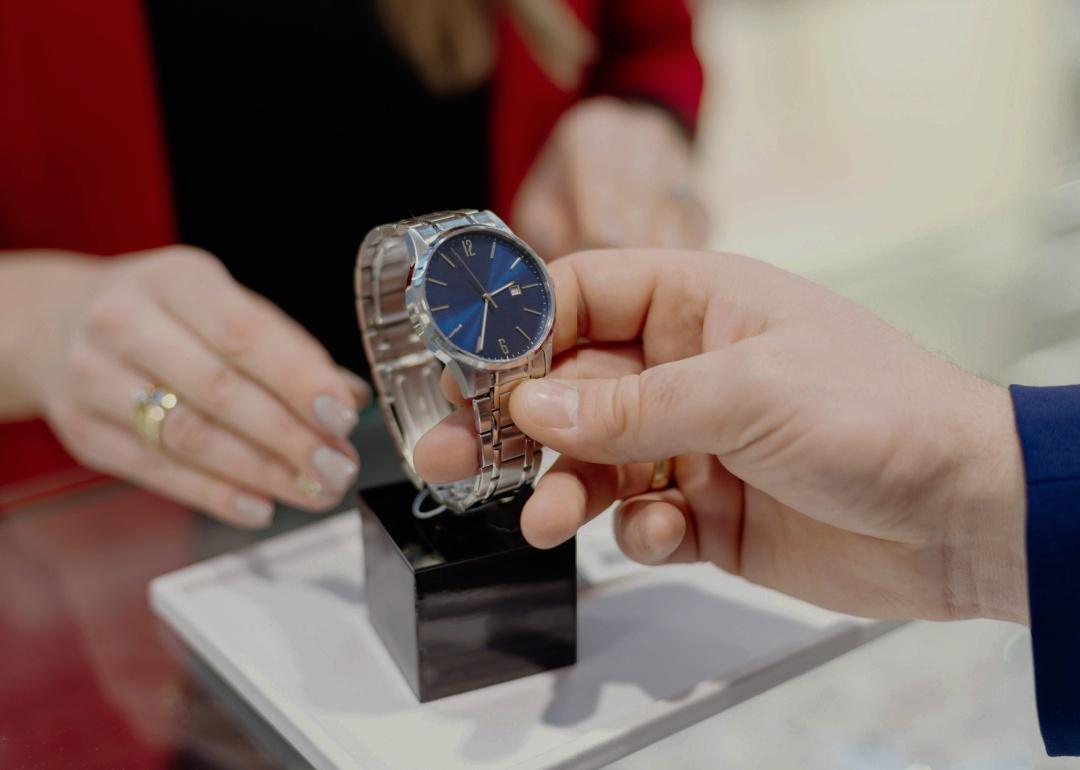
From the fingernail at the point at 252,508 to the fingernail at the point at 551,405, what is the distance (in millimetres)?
358

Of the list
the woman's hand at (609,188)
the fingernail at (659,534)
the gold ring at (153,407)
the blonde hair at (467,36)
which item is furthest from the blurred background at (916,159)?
the gold ring at (153,407)

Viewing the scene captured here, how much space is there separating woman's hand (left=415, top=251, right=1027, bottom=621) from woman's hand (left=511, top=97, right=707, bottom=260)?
0.45 metres

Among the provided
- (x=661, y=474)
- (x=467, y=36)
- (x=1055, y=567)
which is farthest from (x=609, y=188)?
(x=1055, y=567)

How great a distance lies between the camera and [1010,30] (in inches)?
146

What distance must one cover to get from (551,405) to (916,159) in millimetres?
3008

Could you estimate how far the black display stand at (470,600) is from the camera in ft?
2.51

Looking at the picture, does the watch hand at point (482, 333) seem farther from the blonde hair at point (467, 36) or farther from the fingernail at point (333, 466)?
the blonde hair at point (467, 36)

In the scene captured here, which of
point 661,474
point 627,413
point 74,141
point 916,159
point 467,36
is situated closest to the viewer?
point 627,413

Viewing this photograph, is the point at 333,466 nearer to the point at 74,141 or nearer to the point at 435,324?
the point at 435,324

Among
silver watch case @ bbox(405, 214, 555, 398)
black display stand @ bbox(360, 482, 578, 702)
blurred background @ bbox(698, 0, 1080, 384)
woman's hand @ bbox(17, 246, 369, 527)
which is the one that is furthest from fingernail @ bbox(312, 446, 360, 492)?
blurred background @ bbox(698, 0, 1080, 384)

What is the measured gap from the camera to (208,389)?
37.1 inches

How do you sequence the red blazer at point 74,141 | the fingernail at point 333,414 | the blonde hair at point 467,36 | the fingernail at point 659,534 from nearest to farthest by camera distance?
the fingernail at point 659,534
the fingernail at point 333,414
the red blazer at point 74,141
the blonde hair at point 467,36

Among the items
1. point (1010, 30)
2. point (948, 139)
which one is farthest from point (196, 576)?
point (1010, 30)

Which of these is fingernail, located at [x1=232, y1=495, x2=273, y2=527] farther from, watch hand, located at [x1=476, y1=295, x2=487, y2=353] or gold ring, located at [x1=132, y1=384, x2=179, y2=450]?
watch hand, located at [x1=476, y1=295, x2=487, y2=353]
